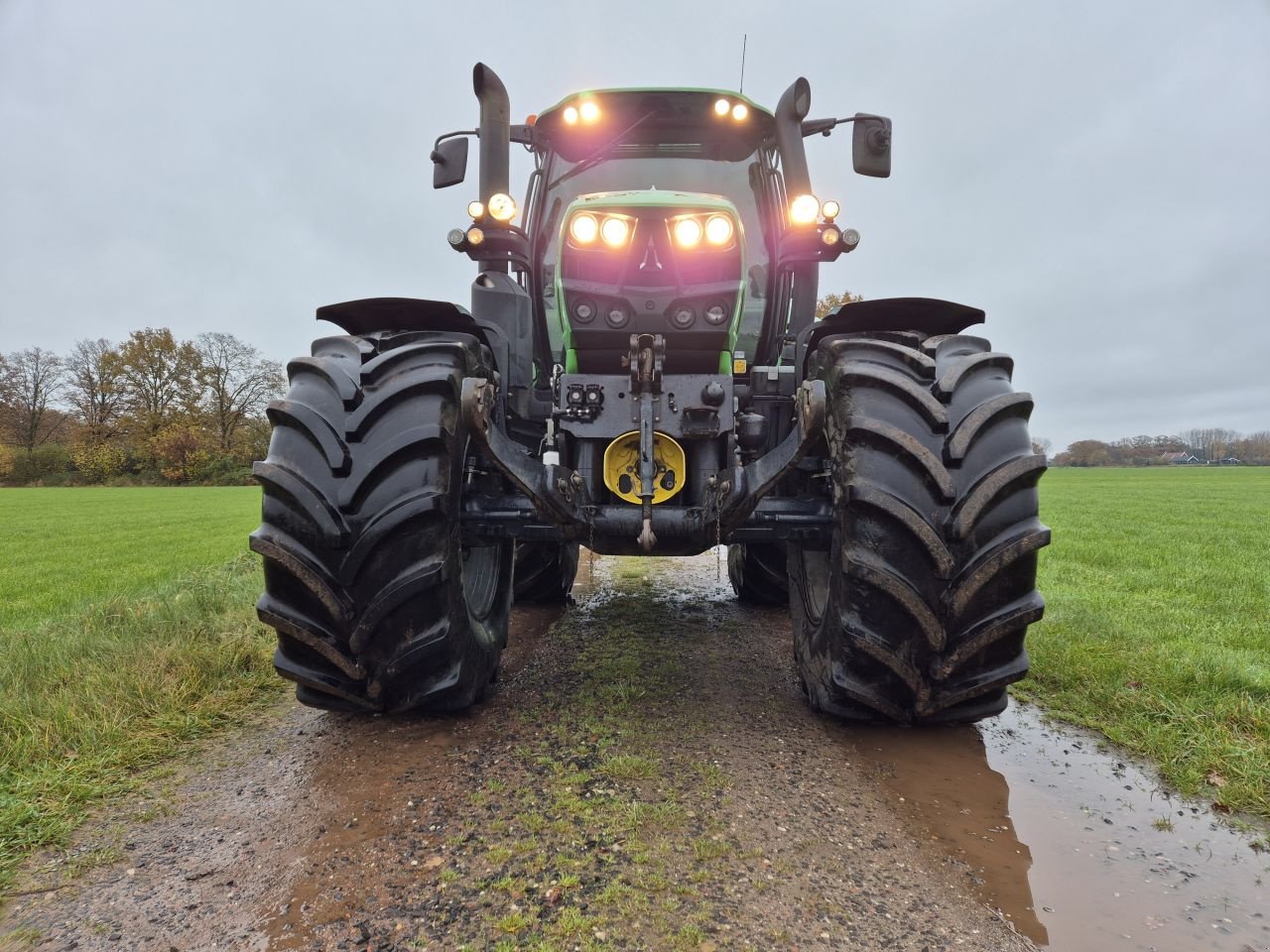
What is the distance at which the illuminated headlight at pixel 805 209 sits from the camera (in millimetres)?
3545

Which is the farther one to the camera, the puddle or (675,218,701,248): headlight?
(675,218,701,248): headlight

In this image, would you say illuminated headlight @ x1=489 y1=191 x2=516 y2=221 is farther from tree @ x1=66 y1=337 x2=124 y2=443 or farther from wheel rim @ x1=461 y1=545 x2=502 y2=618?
tree @ x1=66 y1=337 x2=124 y2=443

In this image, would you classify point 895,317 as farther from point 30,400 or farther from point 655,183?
point 30,400

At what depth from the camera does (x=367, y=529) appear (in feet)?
8.05

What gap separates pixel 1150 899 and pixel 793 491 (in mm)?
1918

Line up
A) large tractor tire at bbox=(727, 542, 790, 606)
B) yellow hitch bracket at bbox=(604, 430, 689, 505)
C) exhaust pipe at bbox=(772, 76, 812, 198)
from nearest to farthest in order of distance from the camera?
yellow hitch bracket at bbox=(604, 430, 689, 505)
exhaust pipe at bbox=(772, 76, 812, 198)
large tractor tire at bbox=(727, 542, 790, 606)

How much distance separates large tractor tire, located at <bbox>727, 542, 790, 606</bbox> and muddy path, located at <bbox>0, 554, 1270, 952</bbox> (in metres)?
1.53

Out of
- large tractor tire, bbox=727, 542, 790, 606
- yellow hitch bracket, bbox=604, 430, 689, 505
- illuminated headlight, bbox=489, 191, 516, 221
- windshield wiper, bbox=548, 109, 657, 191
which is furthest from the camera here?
large tractor tire, bbox=727, 542, 790, 606

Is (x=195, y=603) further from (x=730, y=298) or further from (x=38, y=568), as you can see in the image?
(x=38, y=568)

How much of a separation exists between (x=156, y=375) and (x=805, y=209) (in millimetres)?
47836

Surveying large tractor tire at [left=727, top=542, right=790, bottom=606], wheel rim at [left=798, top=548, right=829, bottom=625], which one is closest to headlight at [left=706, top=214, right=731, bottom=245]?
wheel rim at [left=798, top=548, right=829, bottom=625]

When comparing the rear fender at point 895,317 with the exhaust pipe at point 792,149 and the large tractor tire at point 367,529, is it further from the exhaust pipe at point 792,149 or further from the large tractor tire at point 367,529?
the large tractor tire at point 367,529

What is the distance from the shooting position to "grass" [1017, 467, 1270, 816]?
2.56 meters

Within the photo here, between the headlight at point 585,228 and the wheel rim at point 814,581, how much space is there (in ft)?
5.79
